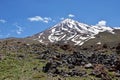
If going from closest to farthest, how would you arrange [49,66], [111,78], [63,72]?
[111,78] < [63,72] < [49,66]

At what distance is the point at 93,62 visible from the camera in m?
39.0

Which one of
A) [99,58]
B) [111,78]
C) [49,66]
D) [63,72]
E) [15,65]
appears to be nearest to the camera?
[111,78]

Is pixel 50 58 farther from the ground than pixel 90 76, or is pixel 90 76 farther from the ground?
pixel 50 58

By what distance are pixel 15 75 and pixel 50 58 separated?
10.8m

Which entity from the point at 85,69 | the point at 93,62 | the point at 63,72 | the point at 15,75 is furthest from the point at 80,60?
the point at 15,75

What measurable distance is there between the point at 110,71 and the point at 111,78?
361 centimetres

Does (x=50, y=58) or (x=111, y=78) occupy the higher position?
(x=50, y=58)

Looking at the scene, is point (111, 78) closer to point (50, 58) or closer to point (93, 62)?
point (93, 62)

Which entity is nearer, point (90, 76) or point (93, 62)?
point (90, 76)

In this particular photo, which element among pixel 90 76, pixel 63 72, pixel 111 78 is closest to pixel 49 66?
pixel 63 72

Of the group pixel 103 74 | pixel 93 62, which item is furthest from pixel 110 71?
pixel 93 62

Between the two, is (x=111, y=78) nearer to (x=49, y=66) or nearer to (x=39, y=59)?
(x=49, y=66)

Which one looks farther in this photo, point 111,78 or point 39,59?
point 39,59

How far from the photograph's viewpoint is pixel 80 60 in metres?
39.3
